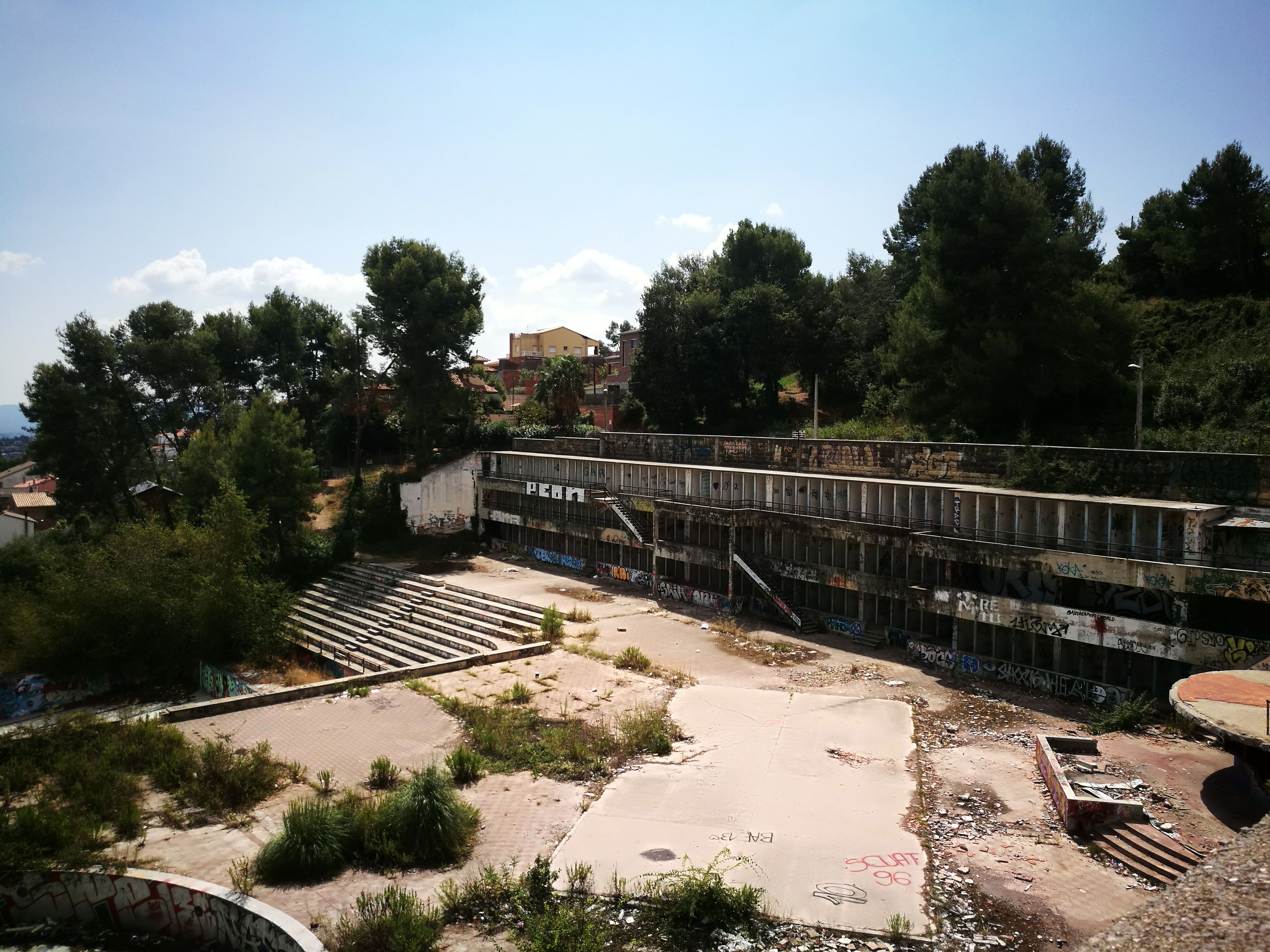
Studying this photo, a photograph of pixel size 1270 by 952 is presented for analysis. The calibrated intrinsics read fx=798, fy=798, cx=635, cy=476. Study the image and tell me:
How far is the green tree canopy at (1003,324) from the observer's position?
35.7 metres

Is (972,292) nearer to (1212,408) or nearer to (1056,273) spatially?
(1056,273)

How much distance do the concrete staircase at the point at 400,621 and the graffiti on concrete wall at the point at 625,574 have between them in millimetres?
6767

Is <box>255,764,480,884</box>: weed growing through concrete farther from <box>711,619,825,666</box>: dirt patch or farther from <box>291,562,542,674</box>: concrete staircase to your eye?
<box>711,619,825,666</box>: dirt patch

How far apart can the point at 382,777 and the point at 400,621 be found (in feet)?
61.1

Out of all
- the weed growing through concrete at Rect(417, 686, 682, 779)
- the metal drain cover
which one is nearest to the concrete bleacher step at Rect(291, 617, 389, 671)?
the weed growing through concrete at Rect(417, 686, 682, 779)

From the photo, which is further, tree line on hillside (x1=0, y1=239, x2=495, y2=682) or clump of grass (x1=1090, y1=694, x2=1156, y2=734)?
tree line on hillside (x1=0, y1=239, x2=495, y2=682)

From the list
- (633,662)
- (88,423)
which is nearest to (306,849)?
(633,662)

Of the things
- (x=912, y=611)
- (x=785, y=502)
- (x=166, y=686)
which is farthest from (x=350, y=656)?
(x=912, y=611)

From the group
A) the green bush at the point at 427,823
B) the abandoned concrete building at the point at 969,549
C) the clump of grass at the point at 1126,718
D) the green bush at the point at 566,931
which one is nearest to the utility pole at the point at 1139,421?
the abandoned concrete building at the point at 969,549

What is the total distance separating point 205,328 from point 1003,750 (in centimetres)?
5728

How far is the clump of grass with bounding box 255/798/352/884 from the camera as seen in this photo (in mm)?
13406

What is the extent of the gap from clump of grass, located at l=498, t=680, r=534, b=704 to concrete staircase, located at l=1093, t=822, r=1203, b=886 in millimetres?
14015

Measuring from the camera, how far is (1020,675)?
23812 millimetres

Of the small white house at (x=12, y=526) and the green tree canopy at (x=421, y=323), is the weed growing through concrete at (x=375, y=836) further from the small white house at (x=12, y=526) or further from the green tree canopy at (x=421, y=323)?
the small white house at (x=12, y=526)
